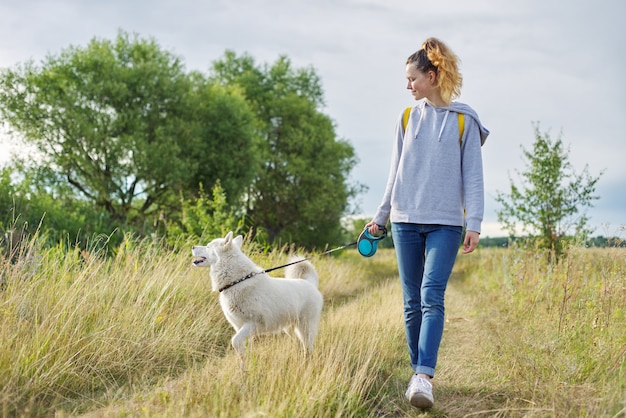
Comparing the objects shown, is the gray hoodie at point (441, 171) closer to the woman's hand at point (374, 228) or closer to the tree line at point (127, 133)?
the woman's hand at point (374, 228)

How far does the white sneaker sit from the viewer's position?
11.3 feet

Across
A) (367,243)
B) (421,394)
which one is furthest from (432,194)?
(421,394)

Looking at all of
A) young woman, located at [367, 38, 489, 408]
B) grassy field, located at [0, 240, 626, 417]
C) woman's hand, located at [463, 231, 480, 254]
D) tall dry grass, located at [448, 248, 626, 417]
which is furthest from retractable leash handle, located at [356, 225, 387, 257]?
tall dry grass, located at [448, 248, 626, 417]

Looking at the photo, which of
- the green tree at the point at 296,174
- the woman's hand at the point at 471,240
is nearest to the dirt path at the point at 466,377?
the woman's hand at the point at 471,240

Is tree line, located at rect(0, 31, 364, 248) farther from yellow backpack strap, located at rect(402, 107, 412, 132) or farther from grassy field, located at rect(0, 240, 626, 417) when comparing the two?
yellow backpack strap, located at rect(402, 107, 412, 132)

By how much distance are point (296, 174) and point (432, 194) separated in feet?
87.1

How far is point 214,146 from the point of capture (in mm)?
24531

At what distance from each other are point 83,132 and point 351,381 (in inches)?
781

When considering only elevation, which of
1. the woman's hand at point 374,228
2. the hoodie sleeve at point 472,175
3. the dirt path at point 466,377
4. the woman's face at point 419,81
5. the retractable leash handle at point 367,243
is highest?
the woman's face at point 419,81

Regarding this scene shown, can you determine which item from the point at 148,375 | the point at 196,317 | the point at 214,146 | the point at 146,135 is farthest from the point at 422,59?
the point at 214,146

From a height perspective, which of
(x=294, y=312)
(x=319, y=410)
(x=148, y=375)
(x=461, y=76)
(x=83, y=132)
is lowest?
(x=148, y=375)

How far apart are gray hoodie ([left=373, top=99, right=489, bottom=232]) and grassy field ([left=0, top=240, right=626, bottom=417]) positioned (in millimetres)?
1208

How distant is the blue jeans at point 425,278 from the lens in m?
3.63

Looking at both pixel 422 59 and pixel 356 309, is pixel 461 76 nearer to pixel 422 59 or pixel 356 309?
pixel 422 59
